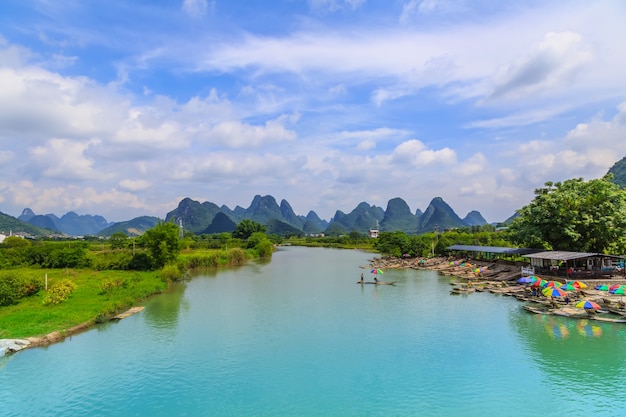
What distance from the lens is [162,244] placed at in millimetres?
29453

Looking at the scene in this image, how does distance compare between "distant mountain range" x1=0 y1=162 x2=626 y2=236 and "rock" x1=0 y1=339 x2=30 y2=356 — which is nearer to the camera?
"rock" x1=0 y1=339 x2=30 y2=356

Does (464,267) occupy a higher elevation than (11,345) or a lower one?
higher

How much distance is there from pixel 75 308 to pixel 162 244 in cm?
1234

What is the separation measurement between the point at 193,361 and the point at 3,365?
5.72m

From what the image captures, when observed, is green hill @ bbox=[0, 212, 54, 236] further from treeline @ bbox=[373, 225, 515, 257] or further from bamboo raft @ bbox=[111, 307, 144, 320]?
bamboo raft @ bbox=[111, 307, 144, 320]

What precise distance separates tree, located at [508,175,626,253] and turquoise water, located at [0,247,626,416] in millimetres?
7179

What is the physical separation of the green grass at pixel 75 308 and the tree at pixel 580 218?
2447 centimetres

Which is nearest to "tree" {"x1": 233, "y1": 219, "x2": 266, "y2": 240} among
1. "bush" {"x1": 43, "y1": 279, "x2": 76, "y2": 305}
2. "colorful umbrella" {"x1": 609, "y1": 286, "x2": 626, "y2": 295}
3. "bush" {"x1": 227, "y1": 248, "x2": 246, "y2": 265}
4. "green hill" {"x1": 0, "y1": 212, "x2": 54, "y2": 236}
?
"bush" {"x1": 227, "y1": 248, "x2": 246, "y2": 265}

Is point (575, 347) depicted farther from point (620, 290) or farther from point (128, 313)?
point (128, 313)

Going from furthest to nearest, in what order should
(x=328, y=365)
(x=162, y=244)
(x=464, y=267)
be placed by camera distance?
(x=464, y=267) < (x=162, y=244) < (x=328, y=365)

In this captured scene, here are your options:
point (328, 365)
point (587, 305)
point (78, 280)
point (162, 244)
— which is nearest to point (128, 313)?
point (78, 280)

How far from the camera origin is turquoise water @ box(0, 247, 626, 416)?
9.41 meters

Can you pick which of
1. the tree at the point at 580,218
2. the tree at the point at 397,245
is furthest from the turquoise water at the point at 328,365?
the tree at the point at 397,245

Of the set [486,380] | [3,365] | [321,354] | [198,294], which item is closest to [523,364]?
[486,380]
